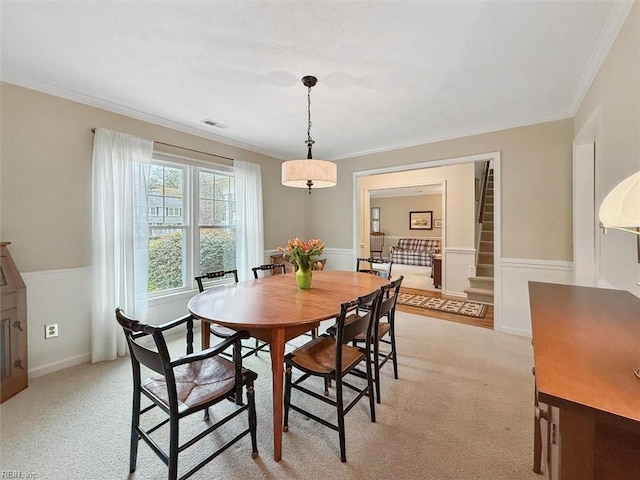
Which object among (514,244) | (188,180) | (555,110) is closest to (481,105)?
(555,110)

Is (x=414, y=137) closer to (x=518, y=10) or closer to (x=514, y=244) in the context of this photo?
(x=514, y=244)

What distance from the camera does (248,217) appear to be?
13.6ft

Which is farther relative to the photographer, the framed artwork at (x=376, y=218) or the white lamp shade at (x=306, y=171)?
the framed artwork at (x=376, y=218)

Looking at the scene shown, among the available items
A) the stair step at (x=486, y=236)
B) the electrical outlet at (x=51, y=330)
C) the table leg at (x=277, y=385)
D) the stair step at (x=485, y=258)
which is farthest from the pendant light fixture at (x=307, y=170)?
the stair step at (x=486, y=236)

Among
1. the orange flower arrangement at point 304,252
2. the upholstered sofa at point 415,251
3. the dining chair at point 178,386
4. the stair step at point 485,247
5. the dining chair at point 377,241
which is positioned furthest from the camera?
the dining chair at point 377,241

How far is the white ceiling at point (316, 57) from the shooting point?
1.65 metres

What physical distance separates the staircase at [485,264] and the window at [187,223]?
4.10m

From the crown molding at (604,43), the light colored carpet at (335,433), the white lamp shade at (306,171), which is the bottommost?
the light colored carpet at (335,433)

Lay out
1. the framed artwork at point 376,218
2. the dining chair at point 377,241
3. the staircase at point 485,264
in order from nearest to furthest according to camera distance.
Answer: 1. the staircase at point 485,264
2. the dining chair at point 377,241
3. the framed artwork at point 376,218

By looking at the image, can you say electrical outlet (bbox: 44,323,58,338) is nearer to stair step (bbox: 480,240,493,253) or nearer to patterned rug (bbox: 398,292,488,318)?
patterned rug (bbox: 398,292,488,318)

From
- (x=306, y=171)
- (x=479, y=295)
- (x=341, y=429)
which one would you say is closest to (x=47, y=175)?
(x=306, y=171)

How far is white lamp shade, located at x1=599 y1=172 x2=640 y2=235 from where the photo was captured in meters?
0.68

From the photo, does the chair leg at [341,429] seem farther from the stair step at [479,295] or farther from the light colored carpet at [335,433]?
the stair step at [479,295]

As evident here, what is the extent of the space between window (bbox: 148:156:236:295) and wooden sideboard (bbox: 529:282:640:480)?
3590 mm
